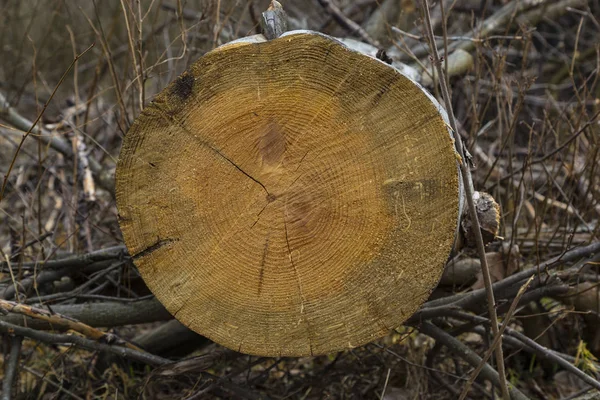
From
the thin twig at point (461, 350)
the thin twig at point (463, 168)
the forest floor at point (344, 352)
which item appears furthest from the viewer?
the forest floor at point (344, 352)

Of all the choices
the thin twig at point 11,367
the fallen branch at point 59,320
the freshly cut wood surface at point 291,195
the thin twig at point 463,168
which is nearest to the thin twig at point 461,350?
the thin twig at point 463,168

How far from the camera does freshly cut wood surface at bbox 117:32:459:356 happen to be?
1742mm

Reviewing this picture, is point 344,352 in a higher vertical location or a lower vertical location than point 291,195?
lower

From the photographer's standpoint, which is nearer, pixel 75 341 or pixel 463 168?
pixel 463 168

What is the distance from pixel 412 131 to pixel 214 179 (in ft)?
1.88

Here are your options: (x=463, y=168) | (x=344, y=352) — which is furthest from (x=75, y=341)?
(x=463, y=168)

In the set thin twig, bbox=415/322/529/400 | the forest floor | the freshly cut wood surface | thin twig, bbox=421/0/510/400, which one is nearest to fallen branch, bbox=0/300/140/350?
the forest floor

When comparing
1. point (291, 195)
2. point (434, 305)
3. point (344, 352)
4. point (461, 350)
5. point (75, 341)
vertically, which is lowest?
point (344, 352)

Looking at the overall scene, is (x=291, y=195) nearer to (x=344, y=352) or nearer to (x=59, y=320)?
(x=59, y=320)

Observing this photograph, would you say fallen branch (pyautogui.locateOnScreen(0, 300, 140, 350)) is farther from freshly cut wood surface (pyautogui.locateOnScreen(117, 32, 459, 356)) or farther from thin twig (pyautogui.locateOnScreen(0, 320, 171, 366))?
freshly cut wood surface (pyautogui.locateOnScreen(117, 32, 459, 356))

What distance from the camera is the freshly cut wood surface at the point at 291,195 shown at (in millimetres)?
1742

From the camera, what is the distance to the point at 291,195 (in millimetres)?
1808

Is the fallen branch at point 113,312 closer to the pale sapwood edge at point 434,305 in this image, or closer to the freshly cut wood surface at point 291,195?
the pale sapwood edge at point 434,305

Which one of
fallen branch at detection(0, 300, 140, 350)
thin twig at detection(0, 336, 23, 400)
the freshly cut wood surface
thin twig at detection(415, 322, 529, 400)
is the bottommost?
thin twig at detection(415, 322, 529, 400)
